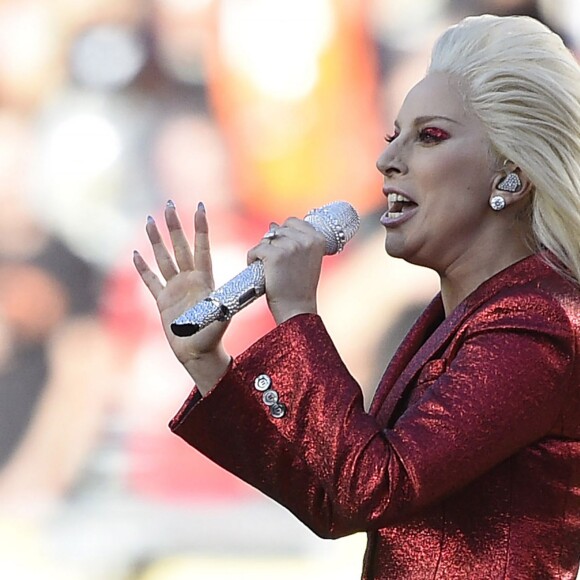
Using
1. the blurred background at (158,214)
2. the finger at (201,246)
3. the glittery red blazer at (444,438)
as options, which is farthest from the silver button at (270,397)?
the blurred background at (158,214)

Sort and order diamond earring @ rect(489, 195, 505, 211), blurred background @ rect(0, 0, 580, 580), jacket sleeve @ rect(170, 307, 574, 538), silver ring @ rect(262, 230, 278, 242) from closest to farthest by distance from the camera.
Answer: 1. jacket sleeve @ rect(170, 307, 574, 538)
2. silver ring @ rect(262, 230, 278, 242)
3. diamond earring @ rect(489, 195, 505, 211)
4. blurred background @ rect(0, 0, 580, 580)

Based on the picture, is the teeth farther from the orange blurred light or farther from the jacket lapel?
the orange blurred light

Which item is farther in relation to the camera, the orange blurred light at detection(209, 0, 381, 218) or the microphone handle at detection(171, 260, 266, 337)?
the orange blurred light at detection(209, 0, 381, 218)

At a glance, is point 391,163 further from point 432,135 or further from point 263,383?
point 263,383

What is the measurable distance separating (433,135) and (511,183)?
0.34 ft

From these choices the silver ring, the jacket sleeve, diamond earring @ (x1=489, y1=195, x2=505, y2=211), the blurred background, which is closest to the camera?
the jacket sleeve

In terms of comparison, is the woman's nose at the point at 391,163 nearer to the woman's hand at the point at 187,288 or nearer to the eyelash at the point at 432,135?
the eyelash at the point at 432,135

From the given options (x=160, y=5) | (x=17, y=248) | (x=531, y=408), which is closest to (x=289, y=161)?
(x=160, y=5)

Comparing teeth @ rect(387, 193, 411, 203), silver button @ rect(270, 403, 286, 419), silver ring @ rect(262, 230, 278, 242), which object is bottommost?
silver button @ rect(270, 403, 286, 419)

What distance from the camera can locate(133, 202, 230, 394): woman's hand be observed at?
114 cm

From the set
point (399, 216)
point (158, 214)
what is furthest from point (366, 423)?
point (158, 214)

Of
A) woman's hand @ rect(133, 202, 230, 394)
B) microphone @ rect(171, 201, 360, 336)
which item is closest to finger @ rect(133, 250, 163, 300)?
woman's hand @ rect(133, 202, 230, 394)

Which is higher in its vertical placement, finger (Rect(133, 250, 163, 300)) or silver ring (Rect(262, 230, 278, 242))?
silver ring (Rect(262, 230, 278, 242))

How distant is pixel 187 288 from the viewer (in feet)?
4.07
